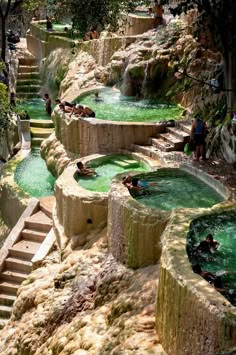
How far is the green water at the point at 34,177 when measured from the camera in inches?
824

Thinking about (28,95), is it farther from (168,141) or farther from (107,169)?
(107,169)

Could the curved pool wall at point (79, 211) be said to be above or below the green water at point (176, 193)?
below

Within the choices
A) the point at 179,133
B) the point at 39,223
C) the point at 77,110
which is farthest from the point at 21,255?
the point at 179,133

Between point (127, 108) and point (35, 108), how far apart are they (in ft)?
31.3

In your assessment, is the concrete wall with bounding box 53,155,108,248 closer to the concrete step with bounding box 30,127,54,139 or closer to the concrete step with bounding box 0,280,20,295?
the concrete step with bounding box 0,280,20,295

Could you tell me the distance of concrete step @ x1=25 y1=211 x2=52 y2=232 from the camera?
17938mm

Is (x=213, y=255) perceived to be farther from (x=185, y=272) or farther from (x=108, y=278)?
(x=108, y=278)

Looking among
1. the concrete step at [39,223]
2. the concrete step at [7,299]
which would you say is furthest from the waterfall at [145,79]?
the concrete step at [7,299]

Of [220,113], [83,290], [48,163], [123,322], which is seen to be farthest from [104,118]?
[123,322]

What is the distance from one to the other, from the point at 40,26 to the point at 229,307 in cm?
3002

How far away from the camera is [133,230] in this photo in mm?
13289

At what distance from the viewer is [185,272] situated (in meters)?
10.2

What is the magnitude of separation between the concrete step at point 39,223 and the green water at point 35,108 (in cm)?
1121

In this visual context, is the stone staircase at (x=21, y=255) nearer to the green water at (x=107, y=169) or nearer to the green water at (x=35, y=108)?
the green water at (x=107, y=169)
